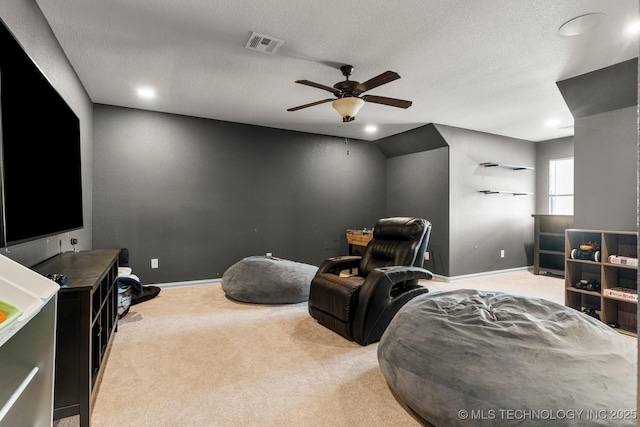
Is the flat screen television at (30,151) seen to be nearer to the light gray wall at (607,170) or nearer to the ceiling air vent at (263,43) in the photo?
the ceiling air vent at (263,43)

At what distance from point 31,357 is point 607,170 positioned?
465 cm

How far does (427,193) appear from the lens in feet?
18.4

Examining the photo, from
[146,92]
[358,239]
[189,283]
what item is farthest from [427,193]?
[146,92]

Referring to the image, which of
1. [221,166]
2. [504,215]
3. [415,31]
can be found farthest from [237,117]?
[504,215]

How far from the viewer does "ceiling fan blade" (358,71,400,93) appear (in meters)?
2.49

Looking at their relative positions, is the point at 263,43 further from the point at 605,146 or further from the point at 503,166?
the point at 503,166

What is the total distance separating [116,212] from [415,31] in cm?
397

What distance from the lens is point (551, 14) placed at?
2.25 m

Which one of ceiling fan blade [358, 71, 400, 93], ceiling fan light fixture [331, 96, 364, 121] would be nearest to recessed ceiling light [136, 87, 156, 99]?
ceiling fan light fixture [331, 96, 364, 121]

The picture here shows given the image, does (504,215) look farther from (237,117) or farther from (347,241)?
(237,117)

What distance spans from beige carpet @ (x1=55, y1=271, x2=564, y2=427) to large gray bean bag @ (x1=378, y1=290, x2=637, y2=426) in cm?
30

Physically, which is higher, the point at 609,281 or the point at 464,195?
the point at 464,195

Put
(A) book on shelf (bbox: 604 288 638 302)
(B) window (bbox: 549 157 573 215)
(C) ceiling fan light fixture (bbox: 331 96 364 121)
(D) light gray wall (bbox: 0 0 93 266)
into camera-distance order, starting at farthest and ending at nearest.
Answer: (B) window (bbox: 549 157 573 215) → (A) book on shelf (bbox: 604 288 638 302) → (C) ceiling fan light fixture (bbox: 331 96 364 121) → (D) light gray wall (bbox: 0 0 93 266)

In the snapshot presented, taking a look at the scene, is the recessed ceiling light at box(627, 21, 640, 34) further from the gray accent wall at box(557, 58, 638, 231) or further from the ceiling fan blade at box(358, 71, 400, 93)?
the ceiling fan blade at box(358, 71, 400, 93)
